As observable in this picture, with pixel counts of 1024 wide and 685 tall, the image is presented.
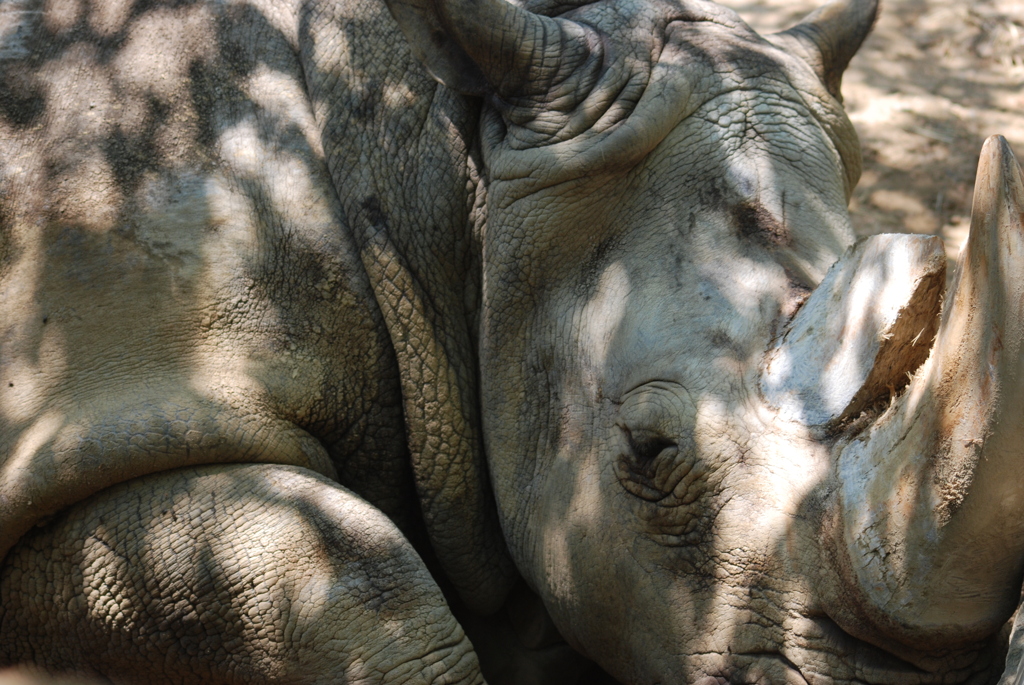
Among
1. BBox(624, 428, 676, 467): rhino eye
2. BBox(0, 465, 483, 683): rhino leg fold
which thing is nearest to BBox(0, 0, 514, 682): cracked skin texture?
BBox(0, 465, 483, 683): rhino leg fold

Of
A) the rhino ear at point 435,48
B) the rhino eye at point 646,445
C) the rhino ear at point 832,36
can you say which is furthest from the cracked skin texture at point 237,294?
the rhino ear at point 832,36

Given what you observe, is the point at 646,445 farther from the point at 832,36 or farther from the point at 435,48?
the point at 832,36

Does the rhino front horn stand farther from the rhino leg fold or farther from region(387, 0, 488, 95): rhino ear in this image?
region(387, 0, 488, 95): rhino ear

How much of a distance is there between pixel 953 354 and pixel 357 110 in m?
2.25

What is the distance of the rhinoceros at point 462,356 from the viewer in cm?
249

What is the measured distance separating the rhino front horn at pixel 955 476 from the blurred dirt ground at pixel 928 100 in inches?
141

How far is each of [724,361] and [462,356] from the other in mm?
1199

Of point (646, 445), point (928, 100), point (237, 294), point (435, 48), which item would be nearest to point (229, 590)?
point (237, 294)

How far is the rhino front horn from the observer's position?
2100mm

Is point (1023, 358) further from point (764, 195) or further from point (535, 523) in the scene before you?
point (535, 523)

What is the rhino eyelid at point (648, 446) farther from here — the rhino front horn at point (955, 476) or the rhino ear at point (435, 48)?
the rhino ear at point (435, 48)

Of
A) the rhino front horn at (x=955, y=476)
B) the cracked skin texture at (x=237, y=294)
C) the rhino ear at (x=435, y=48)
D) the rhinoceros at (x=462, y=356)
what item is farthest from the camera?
the rhino ear at (x=435, y=48)

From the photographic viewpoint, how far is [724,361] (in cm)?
274

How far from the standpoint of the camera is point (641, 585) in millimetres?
2859
